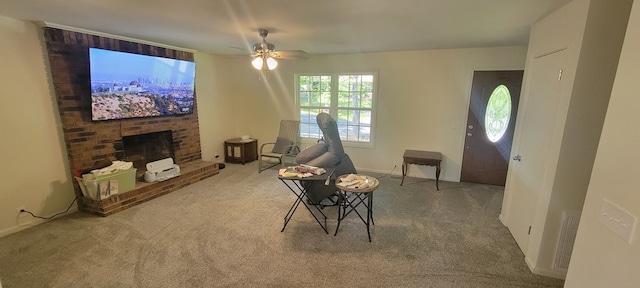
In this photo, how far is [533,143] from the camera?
2469 mm

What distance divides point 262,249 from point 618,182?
8.09 feet

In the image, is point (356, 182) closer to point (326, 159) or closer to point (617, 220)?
point (326, 159)

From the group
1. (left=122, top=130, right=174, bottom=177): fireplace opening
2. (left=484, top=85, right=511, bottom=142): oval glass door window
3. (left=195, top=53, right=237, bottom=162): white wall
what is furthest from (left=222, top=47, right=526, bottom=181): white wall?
(left=122, top=130, right=174, bottom=177): fireplace opening

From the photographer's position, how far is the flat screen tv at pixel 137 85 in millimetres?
3342

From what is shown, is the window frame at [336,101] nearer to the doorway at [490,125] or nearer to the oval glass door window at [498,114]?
the doorway at [490,125]

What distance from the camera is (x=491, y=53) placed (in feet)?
13.1

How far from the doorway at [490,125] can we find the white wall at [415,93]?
11cm

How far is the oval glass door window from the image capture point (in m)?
4.04

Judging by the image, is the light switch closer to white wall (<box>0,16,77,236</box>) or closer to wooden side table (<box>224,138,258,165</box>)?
white wall (<box>0,16,77,236</box>)

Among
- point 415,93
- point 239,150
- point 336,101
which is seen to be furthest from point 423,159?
point 239,150

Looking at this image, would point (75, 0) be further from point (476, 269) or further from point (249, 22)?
point (476, 269)

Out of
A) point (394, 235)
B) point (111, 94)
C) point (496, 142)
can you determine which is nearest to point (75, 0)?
point (111, 94)

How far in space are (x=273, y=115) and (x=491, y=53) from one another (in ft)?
13.1

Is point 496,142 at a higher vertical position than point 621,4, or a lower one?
lower
